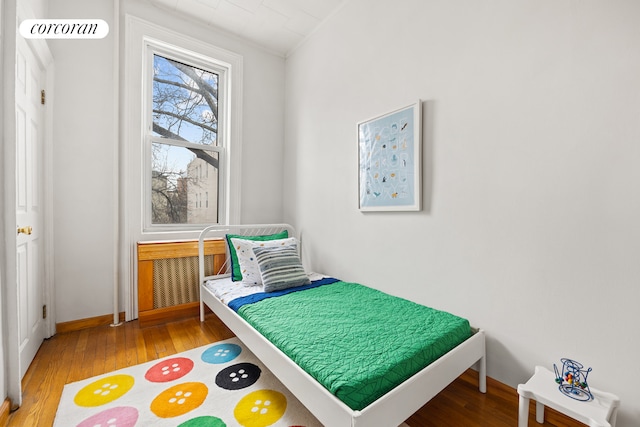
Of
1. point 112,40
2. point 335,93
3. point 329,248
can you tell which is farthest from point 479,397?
point 112,40

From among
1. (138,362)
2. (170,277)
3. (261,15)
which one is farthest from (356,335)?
(261,15)

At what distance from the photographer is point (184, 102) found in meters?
2.95

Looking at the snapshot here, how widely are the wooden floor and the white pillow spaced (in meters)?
0.47

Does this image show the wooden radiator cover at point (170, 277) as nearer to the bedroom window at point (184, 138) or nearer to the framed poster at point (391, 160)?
the bedroom window at point (184, 138)

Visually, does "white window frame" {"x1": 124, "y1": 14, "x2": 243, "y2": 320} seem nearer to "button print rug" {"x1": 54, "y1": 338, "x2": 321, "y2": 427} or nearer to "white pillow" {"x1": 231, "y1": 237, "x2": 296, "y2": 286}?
"white pillow" {"x1": 231, "y1": 237, "x2": 296, "y2": 286}

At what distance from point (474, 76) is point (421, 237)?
1.05 metres

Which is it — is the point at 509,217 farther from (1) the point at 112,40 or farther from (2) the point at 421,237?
(1) the point at 112,40

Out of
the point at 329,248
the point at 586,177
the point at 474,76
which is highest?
the point at 474,76

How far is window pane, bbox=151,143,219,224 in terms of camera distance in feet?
9.09

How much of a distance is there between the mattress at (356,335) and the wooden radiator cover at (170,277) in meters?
0.78

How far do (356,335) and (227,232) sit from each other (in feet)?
6.64

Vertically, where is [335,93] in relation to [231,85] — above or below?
below

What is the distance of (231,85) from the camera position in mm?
3086

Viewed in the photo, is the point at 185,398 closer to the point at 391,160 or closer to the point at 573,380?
the point at 573,380
